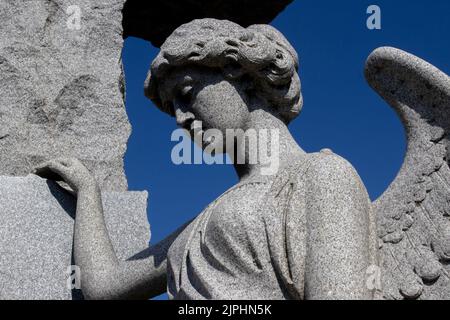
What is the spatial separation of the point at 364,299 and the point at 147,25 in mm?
3738

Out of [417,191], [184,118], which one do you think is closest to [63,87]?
[184,118]

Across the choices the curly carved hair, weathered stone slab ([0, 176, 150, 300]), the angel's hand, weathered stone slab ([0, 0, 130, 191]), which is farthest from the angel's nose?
weathered stone slab ([0, 0, 130, 191])

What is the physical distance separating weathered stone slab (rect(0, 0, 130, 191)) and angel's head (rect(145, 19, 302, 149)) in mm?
1029

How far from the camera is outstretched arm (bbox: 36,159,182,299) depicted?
439 cm

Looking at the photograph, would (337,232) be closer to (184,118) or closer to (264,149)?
(264,149)

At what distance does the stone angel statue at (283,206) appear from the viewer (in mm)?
3627

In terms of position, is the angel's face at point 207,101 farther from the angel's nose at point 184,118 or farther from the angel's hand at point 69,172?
the angel's hand at point 69,172

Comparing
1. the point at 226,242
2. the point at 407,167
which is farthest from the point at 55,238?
the point at 407,167

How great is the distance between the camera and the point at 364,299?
3.51m

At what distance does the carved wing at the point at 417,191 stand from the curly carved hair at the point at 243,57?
0.38 meters

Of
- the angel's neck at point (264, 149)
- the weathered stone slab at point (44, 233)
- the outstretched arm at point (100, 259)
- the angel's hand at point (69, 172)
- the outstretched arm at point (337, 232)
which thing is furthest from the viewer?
the angel's hand at point (69, 172)

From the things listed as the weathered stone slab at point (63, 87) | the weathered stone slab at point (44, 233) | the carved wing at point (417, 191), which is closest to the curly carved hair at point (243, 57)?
the carved wing at point (417, 191)

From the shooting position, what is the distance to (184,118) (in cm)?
415

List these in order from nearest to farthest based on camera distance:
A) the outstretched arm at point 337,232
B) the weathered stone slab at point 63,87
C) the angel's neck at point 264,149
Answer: the outstretched arm at point 337,232 → the angel's neck at point 264,149 → the weathered stone slab at point 63,87
